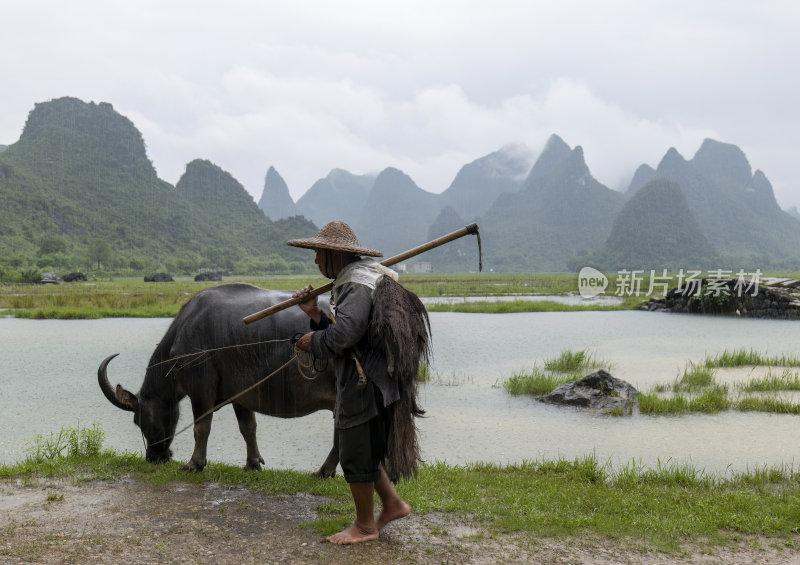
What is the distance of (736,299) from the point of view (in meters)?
21.7

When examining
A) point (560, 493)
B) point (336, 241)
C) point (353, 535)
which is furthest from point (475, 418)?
point (336, 241)

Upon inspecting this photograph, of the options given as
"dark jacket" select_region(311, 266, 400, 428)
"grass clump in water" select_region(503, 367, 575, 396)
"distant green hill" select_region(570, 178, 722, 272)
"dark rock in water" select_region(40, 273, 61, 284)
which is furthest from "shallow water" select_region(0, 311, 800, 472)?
"distant green hill" select_region(570, 178, 722, 272)

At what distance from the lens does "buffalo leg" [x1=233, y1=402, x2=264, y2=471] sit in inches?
179

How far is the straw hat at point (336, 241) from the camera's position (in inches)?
119

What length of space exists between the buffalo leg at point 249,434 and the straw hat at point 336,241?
77.7 inches

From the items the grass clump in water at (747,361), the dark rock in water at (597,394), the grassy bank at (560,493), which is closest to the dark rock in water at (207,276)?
the grass clump in water at (747,361)

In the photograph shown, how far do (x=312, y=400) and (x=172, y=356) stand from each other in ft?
3.70

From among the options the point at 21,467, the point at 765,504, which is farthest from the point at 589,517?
the point at 21,467

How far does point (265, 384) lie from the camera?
4.27 metres

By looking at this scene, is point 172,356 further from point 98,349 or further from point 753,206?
point 753,206

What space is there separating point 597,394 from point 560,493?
3.72 metres

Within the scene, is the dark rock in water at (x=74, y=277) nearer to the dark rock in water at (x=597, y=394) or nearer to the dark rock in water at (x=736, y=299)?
the dark rock in water at (x=736, y=299)

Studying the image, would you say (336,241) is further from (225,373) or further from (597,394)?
(597,394)

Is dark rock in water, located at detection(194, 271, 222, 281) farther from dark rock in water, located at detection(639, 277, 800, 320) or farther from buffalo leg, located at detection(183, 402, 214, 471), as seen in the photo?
buffalo leg, located at detection(183, 402, 214, 471)
